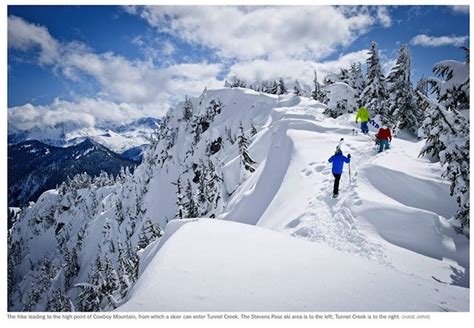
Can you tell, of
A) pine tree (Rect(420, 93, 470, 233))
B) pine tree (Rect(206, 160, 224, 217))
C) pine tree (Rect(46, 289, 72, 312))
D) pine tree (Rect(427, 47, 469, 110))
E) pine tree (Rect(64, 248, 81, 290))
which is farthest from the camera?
pine tree (Rect(64, 248, 81, 290))

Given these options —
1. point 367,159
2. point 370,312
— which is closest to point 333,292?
point 370,312

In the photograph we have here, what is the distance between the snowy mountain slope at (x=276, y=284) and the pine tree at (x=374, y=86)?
27.9m

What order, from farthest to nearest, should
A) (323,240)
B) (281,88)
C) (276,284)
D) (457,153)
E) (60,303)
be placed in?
(281,88) < (60,303) < (323,240) < (457,153) < (276,284)

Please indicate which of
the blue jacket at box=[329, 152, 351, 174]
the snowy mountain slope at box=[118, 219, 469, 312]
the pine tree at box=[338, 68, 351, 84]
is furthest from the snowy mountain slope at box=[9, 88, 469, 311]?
the pine tree at box=[338, 68, 351, 84]

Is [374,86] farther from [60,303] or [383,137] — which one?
[60,303]

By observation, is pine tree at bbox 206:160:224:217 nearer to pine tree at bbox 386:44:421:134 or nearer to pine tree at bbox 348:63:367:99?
pine tree at bbox 386:44:421:134

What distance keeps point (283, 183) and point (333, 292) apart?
30.9ft

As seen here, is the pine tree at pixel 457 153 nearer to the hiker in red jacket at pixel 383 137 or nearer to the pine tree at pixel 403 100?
the hiker in red jacket at pixel 383 137

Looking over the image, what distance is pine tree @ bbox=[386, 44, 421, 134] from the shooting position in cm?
2727

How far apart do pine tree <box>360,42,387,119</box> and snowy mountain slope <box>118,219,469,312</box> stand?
27.9m

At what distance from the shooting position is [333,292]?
4930mm

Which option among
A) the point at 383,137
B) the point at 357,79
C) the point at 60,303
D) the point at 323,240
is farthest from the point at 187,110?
the point at 323,240

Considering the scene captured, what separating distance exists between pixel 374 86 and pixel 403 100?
424cm

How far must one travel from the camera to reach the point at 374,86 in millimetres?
30562
